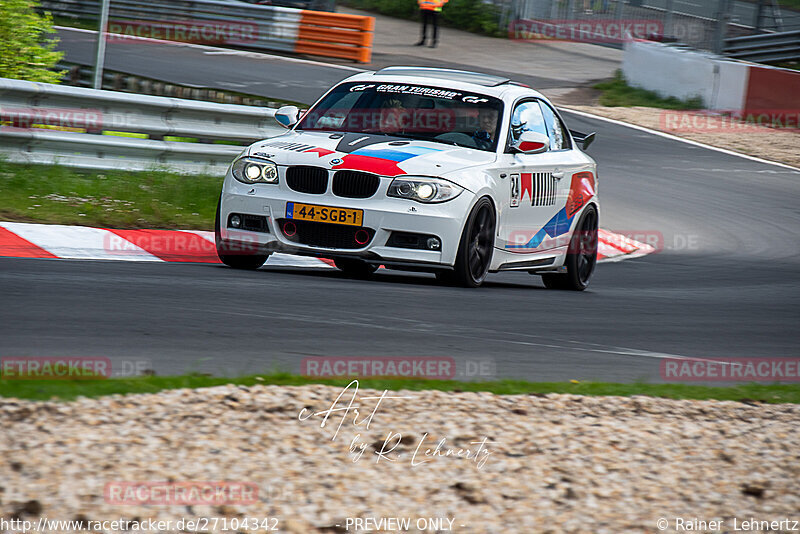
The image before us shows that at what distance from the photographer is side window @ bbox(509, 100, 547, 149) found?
9.15 m

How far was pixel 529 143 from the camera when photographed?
8.77 m

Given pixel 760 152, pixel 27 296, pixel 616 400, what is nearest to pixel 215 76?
pixel 760 152

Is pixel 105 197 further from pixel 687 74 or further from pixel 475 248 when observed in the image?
pixel 687 74

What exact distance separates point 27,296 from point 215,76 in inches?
627

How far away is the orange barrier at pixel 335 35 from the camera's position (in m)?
27.5

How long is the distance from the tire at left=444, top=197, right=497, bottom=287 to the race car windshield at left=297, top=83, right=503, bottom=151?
0.65m

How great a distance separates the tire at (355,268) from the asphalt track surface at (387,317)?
150mm

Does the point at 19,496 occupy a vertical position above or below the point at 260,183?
below

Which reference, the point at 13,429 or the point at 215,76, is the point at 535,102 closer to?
the point at 13,429

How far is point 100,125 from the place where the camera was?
11.3 meters

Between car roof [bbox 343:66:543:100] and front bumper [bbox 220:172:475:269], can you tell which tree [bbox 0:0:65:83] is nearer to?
→ car roof [bbox 343:66:543:100]

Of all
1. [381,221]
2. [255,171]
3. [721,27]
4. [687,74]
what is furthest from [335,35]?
[381,221]

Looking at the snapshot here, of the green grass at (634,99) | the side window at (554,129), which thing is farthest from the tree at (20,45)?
the green grass at (634,99)

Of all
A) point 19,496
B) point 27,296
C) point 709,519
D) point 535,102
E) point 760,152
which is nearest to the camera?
point 19,496
